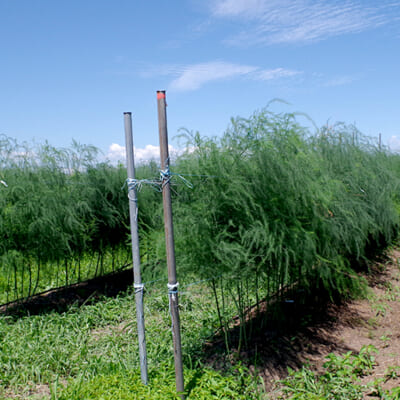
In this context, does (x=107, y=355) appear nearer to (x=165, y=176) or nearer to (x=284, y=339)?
(x=284, y=339)

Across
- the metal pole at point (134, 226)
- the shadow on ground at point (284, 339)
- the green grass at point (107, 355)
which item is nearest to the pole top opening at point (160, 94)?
the metal pole at point (134, 226)

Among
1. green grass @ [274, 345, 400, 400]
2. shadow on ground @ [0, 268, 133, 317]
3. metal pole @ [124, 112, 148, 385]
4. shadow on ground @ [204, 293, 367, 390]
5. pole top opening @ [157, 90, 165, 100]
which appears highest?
pole top opening @ [157, 90, 165, 100]

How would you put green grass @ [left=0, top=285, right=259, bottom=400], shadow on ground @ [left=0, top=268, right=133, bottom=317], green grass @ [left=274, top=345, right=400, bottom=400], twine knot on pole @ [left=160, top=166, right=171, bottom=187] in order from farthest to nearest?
shadow on ground @ [left=0, top=268, right=133, bottom=317], green grass @ [left=274, top=345, right=400, bottom=400], green grass @ [left=0, top=285, right=259, bottom=400], twine knot on pole @ [left=160, top=166, right=171, bottom=187]

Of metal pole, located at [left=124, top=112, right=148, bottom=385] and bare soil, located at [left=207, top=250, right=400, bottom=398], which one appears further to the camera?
bare soil, located at [left=207, top=250, right=400, bottom=398]

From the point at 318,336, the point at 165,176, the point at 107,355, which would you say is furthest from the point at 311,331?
the point at 165,176

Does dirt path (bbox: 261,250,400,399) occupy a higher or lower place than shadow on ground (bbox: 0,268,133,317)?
lower

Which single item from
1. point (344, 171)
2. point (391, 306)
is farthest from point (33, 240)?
point (391, 306)

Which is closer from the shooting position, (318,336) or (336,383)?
(336,383)

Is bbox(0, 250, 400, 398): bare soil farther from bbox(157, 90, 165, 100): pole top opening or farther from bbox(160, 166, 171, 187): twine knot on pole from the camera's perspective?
bbox(157, 90, 165, 100): pole top opening

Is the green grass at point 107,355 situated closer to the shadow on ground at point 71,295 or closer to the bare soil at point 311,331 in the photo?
the bare soil at point 311,331

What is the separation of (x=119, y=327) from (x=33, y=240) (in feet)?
5.66

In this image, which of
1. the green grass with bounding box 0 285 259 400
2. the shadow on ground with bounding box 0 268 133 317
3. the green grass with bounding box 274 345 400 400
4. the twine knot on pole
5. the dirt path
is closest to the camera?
the twine knot on pole

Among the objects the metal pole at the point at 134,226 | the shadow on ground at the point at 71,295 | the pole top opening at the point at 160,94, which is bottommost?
the shadow on ground at the point at 71,295

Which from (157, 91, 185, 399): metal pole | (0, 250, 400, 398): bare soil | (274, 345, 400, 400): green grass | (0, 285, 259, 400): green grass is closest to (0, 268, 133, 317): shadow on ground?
(0, 250, 400, 398): bare soil
